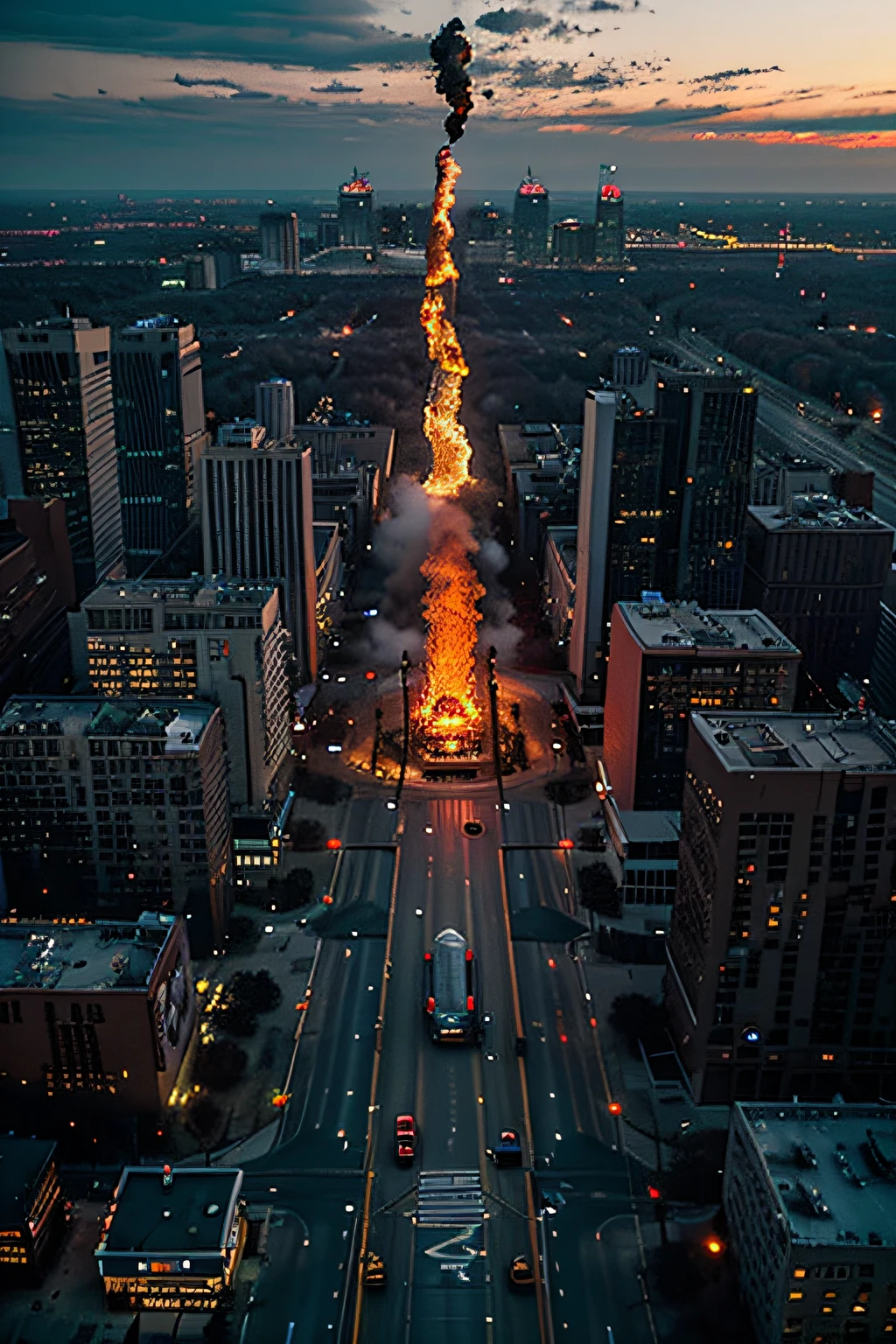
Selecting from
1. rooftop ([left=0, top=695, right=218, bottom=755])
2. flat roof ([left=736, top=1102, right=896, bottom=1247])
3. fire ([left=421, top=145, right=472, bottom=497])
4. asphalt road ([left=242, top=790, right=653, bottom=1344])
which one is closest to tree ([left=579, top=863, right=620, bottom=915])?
asphalt road ([left=242, top=790, right=653, bottom=1344])

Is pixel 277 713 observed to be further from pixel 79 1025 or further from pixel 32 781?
pixel 79 1025

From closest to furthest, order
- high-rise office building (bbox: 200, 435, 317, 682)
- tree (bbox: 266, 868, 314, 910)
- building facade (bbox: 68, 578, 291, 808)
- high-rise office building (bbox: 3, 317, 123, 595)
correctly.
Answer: tree (bbox: 266, 868, 314, 910), building facade (bbox: 68, 578, 291, 808), high-rise office building (bbox: 200, 435, 317, 682), high-rise office building (bbox: 3, 317, 123, 595)

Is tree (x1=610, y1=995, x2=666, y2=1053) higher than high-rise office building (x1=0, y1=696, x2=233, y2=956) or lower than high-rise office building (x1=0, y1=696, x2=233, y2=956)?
lower

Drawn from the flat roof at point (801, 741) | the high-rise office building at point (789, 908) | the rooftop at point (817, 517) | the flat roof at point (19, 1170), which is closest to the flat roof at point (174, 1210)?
the flat roof at point (19, 1170)

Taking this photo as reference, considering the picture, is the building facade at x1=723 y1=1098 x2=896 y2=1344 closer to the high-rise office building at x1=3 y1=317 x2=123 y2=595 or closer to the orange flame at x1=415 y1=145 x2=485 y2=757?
the orange flame at x1=415 y1=145 x2=485 y2=757

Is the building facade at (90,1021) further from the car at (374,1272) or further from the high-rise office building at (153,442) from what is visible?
the high-rise office building at (153,442)

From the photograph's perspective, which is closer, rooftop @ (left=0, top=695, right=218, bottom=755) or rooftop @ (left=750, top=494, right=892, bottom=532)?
rooftop @ (left=0, top=695, right=218, bottom=755)

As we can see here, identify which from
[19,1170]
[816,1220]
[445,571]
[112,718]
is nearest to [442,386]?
[445,571]
